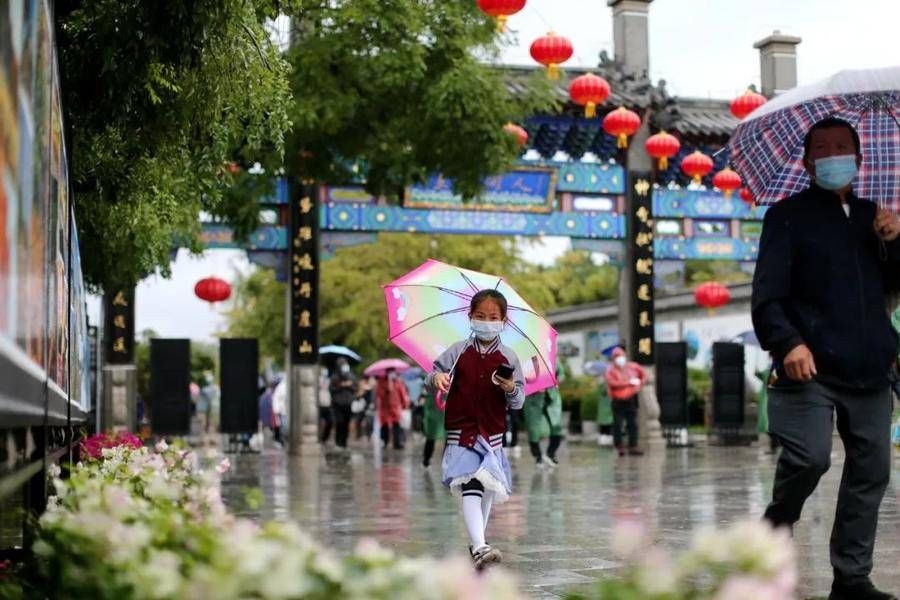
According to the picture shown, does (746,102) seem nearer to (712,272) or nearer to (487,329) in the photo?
(487,329)

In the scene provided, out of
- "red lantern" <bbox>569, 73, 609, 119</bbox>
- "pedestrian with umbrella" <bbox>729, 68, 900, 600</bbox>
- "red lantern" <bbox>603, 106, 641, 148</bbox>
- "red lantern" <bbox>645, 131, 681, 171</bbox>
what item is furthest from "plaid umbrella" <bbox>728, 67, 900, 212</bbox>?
"red lantern" <bbox>645, 131, 681, 171</bbox>

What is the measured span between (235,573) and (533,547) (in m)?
5.80

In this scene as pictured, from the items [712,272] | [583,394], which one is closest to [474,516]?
[583,394]

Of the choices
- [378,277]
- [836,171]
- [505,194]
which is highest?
[505,194]

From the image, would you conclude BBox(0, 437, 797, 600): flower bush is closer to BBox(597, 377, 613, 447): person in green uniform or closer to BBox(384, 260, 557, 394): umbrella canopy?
BBox(384, 260, 557, 394): umbrella canopy

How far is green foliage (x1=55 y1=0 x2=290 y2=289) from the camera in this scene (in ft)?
17.8

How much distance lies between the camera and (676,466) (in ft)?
55.3

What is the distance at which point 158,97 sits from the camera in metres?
6.62

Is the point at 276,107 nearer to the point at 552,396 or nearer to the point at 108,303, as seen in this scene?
the point at 552,396

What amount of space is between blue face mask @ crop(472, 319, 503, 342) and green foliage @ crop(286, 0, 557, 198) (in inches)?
319

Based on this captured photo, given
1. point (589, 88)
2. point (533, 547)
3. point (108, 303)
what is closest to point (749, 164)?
point (533, 547)

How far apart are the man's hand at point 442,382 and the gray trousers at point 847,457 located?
2042mm

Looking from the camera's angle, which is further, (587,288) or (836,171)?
(587,288)

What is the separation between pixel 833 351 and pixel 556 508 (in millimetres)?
5743
